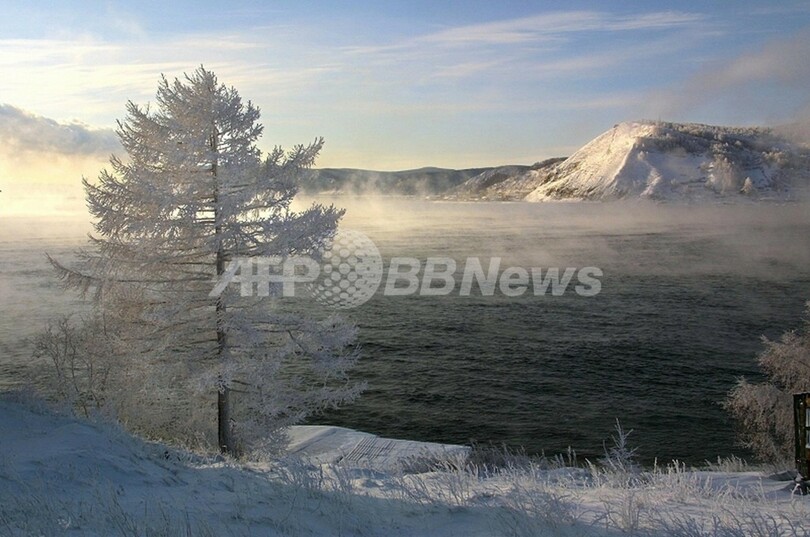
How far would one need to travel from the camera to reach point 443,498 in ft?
23.8

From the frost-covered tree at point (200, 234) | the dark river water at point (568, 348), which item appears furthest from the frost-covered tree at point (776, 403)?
the frost-covered tree at point (200, 234)

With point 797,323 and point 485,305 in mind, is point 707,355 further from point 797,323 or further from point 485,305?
point 485,305

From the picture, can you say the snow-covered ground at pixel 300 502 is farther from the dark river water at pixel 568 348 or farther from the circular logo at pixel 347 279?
the circular logo at pixel 347 279

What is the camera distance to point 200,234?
680 inches

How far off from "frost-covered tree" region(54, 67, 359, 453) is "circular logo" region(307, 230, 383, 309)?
30.0 meters

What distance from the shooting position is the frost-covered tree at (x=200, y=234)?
16422 mm

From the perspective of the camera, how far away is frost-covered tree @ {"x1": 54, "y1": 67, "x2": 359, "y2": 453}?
647 inches

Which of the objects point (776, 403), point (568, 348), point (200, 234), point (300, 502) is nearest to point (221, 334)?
point (200, 234)

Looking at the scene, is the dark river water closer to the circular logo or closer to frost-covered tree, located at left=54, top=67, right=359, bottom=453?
the circular logo

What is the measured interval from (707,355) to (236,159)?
3707cm

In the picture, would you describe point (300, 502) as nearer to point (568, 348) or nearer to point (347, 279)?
point (568, 348)

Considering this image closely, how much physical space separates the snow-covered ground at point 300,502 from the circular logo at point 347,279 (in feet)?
130

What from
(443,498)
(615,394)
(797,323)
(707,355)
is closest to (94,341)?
(443,498)

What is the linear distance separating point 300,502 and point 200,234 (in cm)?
1194
